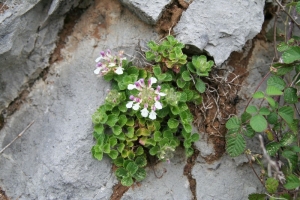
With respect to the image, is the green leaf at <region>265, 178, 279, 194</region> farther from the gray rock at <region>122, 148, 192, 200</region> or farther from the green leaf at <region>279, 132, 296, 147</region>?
the gray rock at <region>122, 148, 192, 200</region>

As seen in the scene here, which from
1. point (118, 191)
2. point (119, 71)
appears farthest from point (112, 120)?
point (118, 191)

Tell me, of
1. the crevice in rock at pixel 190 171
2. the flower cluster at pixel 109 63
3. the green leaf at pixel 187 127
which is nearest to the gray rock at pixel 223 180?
the crevice in rock at pixel 190 171

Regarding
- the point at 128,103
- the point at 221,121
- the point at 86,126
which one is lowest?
Result: the point at 221,121

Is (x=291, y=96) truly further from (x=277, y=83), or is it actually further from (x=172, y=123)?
(x=172, y=123)

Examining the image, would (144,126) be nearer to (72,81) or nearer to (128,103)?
(128,103)

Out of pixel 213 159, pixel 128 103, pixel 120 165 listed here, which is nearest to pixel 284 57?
pixel 213 159
